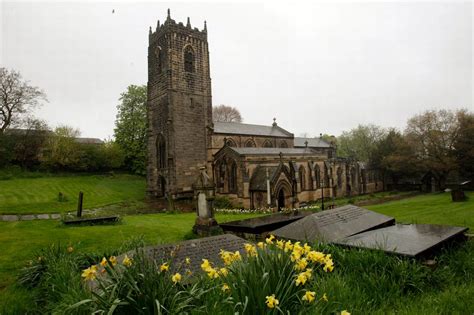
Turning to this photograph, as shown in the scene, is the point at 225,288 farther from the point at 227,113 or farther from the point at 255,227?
the point at 227,113

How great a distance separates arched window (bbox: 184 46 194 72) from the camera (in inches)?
→ 1287

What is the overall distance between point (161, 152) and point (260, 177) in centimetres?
1192

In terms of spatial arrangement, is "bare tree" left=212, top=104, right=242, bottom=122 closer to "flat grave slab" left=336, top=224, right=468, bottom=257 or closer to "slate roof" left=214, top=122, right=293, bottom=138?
"slate roof" left=214, top=122, right=293, bottom=138

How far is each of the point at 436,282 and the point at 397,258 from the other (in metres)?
0.83

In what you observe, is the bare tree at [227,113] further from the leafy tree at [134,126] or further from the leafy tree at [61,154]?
the leafy tree at [61,154]

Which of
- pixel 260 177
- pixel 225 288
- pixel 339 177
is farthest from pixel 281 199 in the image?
pixel 225 288

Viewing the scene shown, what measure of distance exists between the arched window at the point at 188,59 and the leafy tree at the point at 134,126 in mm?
14897

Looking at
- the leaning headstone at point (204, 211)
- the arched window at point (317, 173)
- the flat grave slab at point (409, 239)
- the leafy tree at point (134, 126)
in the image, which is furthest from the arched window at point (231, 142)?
the flat grave slab at point (409, 239)

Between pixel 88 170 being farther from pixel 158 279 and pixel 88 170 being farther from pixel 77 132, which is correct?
pixel 158 279

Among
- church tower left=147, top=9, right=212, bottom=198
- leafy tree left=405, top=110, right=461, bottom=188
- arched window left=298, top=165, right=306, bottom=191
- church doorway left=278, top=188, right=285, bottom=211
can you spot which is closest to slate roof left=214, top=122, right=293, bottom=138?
church tower left=147, top=9, right=212, bottom=198

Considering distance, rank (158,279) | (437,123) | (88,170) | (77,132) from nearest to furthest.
A: (158,279) → (437,123) → (88,170) → (77,132)

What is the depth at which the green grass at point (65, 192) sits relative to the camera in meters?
26.0

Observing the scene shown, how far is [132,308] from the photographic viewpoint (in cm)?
348

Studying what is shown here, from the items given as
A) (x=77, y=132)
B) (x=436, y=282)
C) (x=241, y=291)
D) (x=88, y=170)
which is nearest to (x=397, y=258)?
(x=436, y=282)
